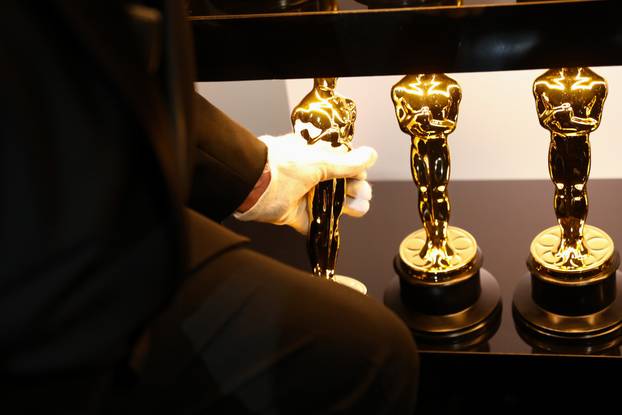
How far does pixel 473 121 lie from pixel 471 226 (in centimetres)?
17

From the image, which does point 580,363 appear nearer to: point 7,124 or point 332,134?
point 332,134

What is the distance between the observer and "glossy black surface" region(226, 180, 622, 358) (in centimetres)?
99

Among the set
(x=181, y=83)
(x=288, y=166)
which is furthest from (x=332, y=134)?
(x=181, y=83)

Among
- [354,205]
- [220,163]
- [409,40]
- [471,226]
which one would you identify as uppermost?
[409,40]

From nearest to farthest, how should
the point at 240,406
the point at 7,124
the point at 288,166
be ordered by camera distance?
the point at 7,124 → the point at 240,406 → the point at 288,166

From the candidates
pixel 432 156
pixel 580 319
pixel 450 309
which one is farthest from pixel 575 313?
pixel 432 156

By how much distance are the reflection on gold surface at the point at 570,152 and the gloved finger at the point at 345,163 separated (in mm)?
174

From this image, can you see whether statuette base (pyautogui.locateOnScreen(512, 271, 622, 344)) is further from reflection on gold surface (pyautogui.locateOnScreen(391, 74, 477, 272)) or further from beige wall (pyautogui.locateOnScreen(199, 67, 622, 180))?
beige wall (pyautogui.locateOnScreen(199, 67, 622, 180))

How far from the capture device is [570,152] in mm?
765

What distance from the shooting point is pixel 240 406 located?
0.50m

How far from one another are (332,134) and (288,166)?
0.05 meters

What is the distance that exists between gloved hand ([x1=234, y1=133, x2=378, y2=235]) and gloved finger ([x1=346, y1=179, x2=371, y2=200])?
0.09 ft

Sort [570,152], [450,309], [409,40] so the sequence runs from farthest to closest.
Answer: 1. [450,309]
2. [570,152]
3. [409,40]

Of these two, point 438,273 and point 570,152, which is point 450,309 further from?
point 570,152
